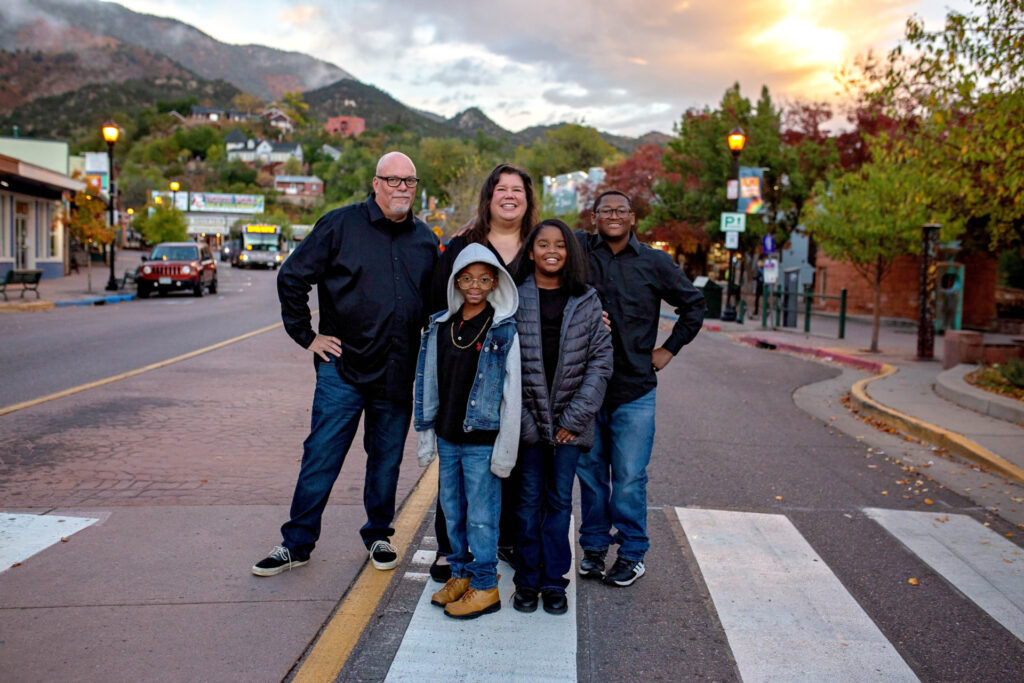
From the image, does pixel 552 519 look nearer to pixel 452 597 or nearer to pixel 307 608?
pixel 452 597

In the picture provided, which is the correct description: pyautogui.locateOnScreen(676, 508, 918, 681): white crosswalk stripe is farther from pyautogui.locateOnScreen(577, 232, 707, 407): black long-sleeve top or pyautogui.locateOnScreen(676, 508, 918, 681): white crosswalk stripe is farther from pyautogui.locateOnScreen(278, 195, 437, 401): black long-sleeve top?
pyautogui.locateOnScreen(278, 195, 437, 401): black long-sleeve top

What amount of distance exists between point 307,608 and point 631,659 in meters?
1.46

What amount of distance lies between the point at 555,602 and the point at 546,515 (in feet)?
1.30

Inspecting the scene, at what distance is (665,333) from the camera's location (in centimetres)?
2042

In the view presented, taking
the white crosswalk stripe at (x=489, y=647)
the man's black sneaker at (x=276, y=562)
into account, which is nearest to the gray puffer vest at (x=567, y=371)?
the white crosswalk stripe at (x=489, y=647)

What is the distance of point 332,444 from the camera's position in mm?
4418

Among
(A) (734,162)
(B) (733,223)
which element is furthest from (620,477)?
(A) (734,162)

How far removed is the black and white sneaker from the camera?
4426mm

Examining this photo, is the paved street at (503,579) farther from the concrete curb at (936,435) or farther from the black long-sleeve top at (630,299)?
the black long-sleeve top at (630,299)

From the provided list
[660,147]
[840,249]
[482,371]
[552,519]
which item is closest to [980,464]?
[552,519]

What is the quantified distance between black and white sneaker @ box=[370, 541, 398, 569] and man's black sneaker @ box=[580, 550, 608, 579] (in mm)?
980

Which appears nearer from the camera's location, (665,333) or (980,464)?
(980,464)

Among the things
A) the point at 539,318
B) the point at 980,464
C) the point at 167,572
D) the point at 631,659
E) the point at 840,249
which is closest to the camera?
the point at 631,659

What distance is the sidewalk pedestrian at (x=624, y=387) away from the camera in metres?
4.32
